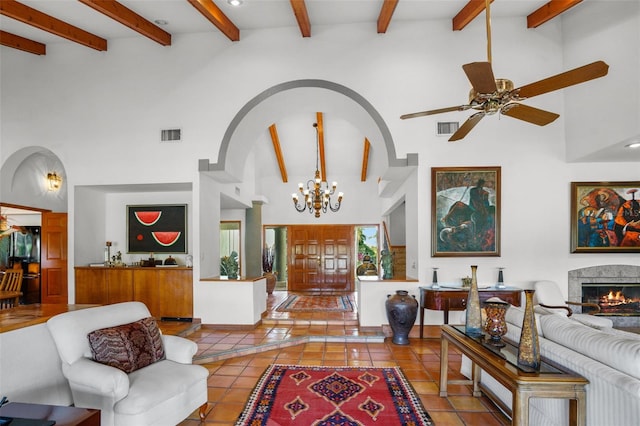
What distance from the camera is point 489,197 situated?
5.04 m

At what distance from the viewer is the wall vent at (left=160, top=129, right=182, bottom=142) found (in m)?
5.57

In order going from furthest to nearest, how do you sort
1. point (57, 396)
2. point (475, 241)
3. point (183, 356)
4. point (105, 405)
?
point (475, 241), point (183, 356), point (57, 396), point (105, 405)

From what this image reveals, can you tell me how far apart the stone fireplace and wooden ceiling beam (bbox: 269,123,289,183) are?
6.46m

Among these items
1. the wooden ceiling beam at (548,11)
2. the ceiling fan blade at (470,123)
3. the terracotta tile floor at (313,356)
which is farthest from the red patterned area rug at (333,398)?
the wooden ceiling beam at (548,11)

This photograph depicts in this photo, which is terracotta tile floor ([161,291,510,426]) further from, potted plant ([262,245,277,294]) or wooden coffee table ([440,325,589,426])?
potted plant ([262,245,277,294])

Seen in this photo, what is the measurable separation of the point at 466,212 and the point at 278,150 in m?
5.42

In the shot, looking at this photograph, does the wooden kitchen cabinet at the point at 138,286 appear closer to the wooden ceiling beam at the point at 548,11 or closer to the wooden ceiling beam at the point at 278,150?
the wooden ceiling beam at the point at 278,150

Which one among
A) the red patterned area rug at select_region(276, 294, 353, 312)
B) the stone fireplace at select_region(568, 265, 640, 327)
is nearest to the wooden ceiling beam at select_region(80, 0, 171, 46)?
the red patterned area rug at select_region(276, 294, 353, 312)

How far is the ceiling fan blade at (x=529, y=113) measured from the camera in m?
2.89

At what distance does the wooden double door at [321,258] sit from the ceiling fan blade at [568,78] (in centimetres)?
764

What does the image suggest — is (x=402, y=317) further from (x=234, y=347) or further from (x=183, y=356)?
(x=183, y=356)

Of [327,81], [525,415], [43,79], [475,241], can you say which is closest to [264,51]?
[327,81]

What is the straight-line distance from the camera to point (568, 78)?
8.02 ft

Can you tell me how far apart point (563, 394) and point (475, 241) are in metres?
3.26
